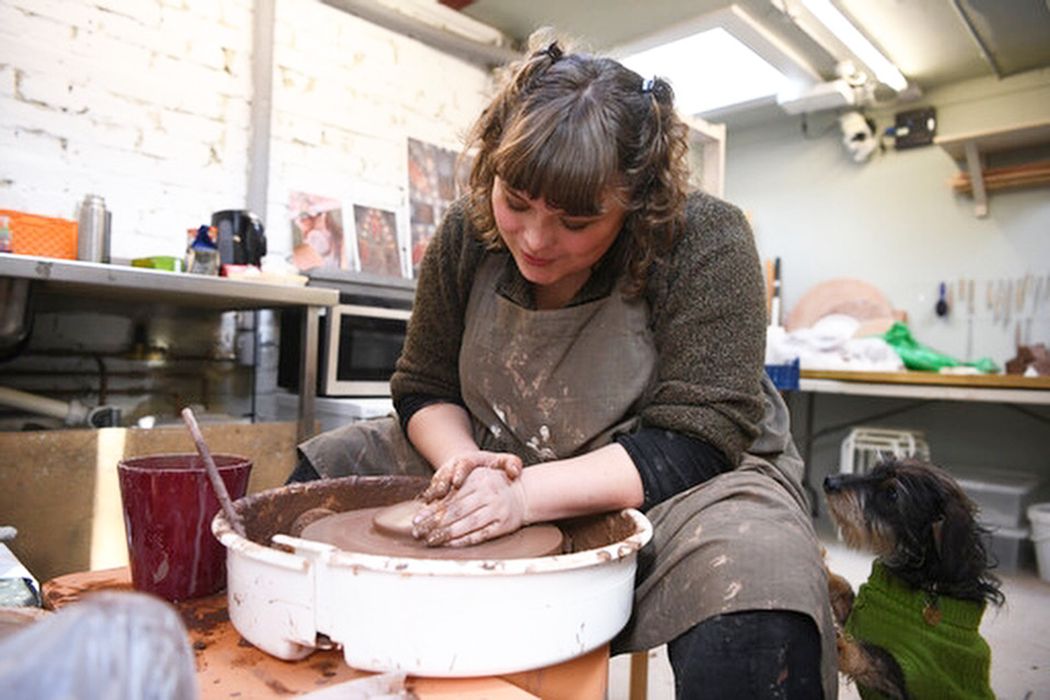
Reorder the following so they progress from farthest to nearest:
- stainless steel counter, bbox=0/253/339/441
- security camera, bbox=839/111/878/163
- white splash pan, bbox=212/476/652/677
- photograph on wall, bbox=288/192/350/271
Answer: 1. security camera, bbox=839/111/878/163
2. photograph on wall, bbox=288/192/350/271
3. stainless steel counter, bbox=0/253/339/441
4. white splash pan, bbox=212/476/652/677

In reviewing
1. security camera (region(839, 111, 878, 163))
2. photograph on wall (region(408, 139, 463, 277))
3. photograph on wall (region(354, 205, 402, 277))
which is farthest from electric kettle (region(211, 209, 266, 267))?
security camera (region(839, 111, 878, 163))

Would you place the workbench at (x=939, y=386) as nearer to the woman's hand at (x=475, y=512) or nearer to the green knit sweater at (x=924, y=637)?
the green knit sweater at (x=924, y=637)

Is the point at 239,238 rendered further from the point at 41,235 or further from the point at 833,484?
the point at 833,484

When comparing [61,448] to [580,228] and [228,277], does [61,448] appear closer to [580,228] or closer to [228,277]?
[228,277]

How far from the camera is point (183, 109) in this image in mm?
2555

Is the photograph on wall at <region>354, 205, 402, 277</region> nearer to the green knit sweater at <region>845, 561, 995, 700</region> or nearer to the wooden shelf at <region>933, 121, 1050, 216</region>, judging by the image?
the green knit sweater at <region>845, 561, 995, 700</region>

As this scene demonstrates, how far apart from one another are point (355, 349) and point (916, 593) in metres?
1.79

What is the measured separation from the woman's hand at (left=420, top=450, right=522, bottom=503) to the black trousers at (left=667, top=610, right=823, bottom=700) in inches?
11.1

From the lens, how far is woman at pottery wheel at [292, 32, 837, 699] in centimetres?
69

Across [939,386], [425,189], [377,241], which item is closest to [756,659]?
[377,241]

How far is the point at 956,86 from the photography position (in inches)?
145

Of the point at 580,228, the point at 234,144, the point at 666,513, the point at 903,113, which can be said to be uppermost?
the point at 903,113

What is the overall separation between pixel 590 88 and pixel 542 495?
0.52m

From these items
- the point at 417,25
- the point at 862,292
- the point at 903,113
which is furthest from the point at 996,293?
the point at 417,25
